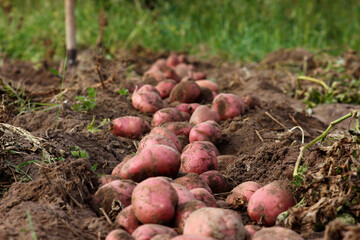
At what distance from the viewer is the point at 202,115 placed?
11.1 feet

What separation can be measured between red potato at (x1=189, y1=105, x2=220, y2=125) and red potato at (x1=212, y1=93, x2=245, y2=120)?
138mm

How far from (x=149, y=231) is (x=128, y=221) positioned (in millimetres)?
160

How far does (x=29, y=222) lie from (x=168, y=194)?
0.57 metres

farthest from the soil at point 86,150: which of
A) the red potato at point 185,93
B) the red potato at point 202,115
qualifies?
the red potato at point 185,93

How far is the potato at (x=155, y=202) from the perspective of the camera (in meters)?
1.84

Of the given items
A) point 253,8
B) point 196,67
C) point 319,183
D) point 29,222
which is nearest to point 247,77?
point 196,67

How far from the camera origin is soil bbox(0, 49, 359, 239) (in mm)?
1904

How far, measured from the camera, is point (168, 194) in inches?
73.7

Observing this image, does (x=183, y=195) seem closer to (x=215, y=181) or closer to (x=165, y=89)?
(x=215, y=181)

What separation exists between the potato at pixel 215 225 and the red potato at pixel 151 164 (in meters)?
0.51

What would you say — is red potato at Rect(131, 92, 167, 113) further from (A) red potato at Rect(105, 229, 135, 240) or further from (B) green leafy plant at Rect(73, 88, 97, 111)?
(A) red potato at Rect(105, 229, 135, 240)

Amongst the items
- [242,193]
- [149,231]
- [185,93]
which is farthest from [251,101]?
[149,231]

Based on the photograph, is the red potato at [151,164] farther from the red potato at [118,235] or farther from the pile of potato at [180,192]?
the red potato at [118,235]

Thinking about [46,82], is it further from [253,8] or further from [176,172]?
[253,8]
